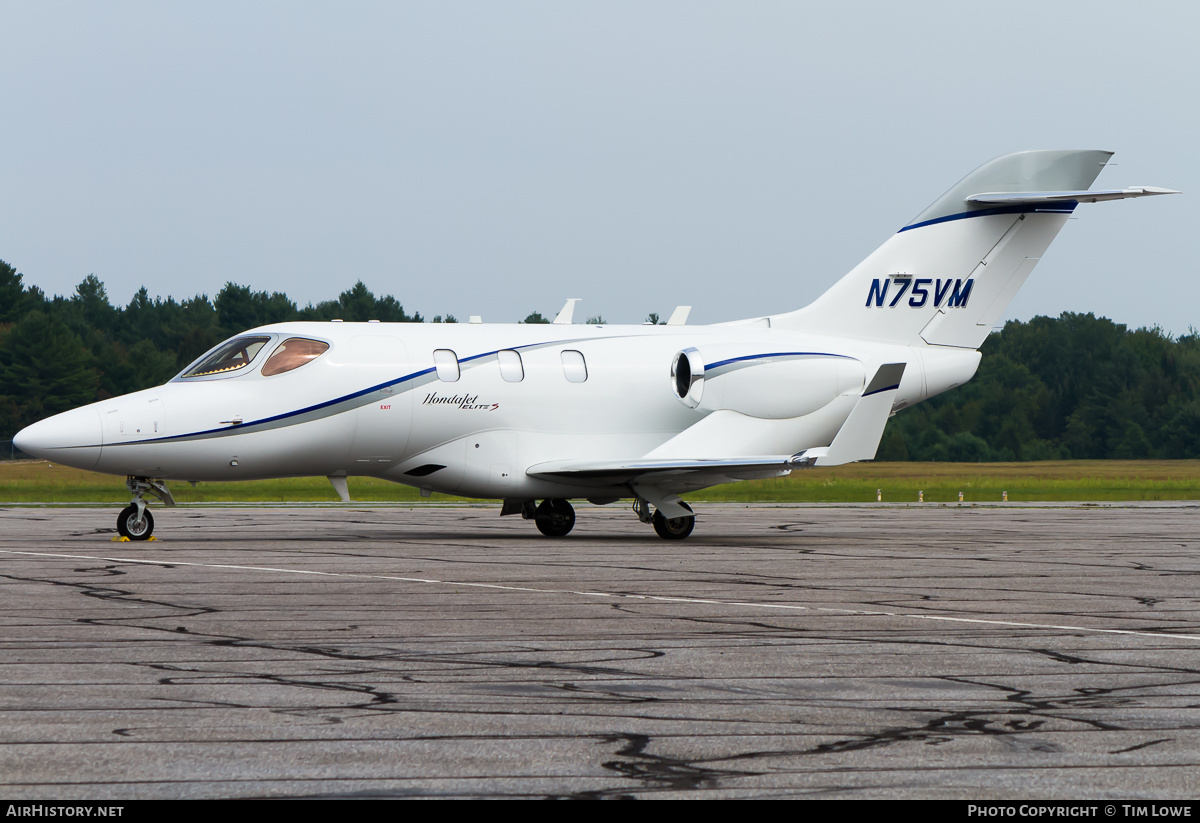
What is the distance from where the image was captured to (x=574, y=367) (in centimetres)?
2227

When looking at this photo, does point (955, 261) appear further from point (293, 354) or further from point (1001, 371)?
point (1001, 371)

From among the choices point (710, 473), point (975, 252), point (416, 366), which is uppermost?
point (975, 252)

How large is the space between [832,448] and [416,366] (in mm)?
6611

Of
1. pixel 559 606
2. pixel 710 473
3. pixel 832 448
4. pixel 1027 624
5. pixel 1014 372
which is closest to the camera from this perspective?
pixel 1027 624

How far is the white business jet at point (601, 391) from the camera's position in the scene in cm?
1997

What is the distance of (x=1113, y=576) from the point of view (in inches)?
623

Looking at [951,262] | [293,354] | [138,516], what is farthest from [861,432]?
[138,516]

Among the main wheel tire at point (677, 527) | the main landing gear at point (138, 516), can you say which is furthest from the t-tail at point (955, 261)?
the main landing gear at point (138, 516)

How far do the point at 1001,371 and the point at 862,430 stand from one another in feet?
386

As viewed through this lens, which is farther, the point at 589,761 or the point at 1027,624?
the point at 1027,624

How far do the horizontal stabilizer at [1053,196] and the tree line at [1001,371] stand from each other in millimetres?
81989

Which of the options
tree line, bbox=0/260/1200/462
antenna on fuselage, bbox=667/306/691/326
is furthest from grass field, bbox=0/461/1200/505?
tree line, bbox=0/260/1200/462

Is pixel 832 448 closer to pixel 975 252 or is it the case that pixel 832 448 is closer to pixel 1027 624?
pixel 975 252

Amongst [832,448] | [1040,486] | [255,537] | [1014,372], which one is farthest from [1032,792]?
[1014,372]
